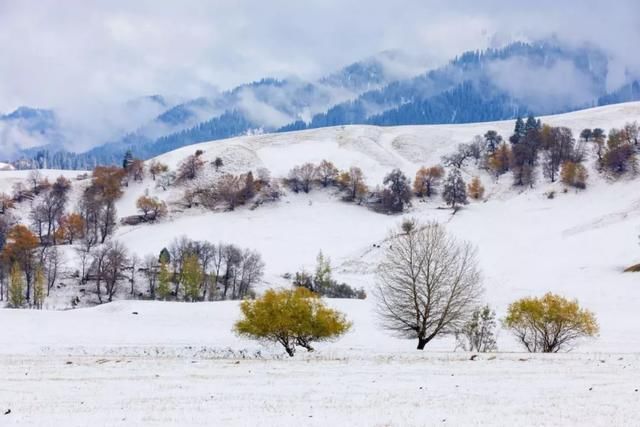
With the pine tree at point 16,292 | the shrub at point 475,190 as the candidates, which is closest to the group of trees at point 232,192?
the shrub at point 475,190

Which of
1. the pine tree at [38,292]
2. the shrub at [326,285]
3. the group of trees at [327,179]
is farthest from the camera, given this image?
the group of trees at [327,179]

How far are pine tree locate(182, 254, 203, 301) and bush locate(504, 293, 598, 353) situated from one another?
2002 inches

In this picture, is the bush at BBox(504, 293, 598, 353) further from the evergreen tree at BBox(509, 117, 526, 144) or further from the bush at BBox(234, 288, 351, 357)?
the evergreen tree at BBox(509, 117, 526, 144)

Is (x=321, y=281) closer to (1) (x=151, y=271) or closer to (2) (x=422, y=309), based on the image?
(1) (x=151, y=271)

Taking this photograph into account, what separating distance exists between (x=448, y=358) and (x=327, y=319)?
968 centimetres

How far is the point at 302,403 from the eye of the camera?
18.0m

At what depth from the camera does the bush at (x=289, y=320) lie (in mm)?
35969

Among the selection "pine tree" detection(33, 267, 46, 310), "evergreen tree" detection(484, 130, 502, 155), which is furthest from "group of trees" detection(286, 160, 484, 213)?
"pine tree" detection(33, 267, 46, 310)

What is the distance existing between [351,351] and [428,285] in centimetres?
628

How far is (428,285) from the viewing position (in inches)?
1405

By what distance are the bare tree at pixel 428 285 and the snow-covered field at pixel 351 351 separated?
2687mm

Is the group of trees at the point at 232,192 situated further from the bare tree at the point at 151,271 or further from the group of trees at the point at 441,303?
the group of trees at the point at 441,303

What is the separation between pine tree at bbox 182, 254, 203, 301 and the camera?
7925 cm

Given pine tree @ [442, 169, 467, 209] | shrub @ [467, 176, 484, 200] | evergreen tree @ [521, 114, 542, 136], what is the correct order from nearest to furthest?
pine tree @ [442, 169, 467, 209] < shrub @ [467, 176, 484, 200] < evergreen tree @ [521, 114, 542, 136]
